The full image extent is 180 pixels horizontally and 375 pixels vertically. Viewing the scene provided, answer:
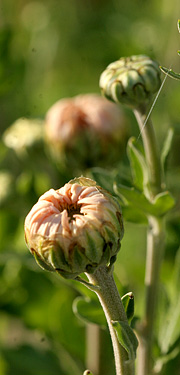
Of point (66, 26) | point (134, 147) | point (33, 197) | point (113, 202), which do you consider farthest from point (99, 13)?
point (113, 202)

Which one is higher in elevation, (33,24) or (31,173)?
(33,24)

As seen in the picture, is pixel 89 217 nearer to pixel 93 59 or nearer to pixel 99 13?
pixel 93 59

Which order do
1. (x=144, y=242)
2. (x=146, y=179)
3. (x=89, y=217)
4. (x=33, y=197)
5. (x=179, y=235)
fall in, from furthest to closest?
(x=144, y=242), (x=33, y=197), (x=179, y=235), (x=146, y=179), (x=89, y=217)

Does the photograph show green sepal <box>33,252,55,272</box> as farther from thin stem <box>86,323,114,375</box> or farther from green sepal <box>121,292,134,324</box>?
thin stem <box>86,323,114,375</box>

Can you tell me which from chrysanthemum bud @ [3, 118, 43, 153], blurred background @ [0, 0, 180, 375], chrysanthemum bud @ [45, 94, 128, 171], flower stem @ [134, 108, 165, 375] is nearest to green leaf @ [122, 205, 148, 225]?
flower stem @ [134, 108, 165, 375]

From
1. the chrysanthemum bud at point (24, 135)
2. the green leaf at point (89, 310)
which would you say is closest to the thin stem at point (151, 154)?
the green leaf at point (89, 310)

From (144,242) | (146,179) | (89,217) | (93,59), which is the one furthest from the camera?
(93,59)

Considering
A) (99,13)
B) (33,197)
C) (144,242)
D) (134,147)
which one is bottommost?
(144,242)

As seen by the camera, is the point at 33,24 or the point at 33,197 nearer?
the point at 33,197
